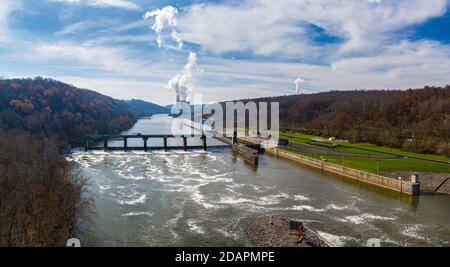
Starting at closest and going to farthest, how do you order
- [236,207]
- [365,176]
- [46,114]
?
[236,207], [365,176], [46,114]

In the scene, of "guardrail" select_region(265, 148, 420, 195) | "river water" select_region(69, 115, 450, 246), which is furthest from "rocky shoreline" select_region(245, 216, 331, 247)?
"guardrail" select_region(265, 148, 420, 195)

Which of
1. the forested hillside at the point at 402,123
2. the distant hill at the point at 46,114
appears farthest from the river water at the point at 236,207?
the distant hill at the point at 46,114

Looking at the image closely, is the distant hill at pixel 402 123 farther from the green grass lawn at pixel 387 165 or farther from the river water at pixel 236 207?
the river water at pixel 236 207

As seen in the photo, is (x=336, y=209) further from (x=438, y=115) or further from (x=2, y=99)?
(x=2, y=99)

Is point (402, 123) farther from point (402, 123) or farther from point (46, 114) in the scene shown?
point (46, 114)

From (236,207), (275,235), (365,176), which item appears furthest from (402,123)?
(275,235)
